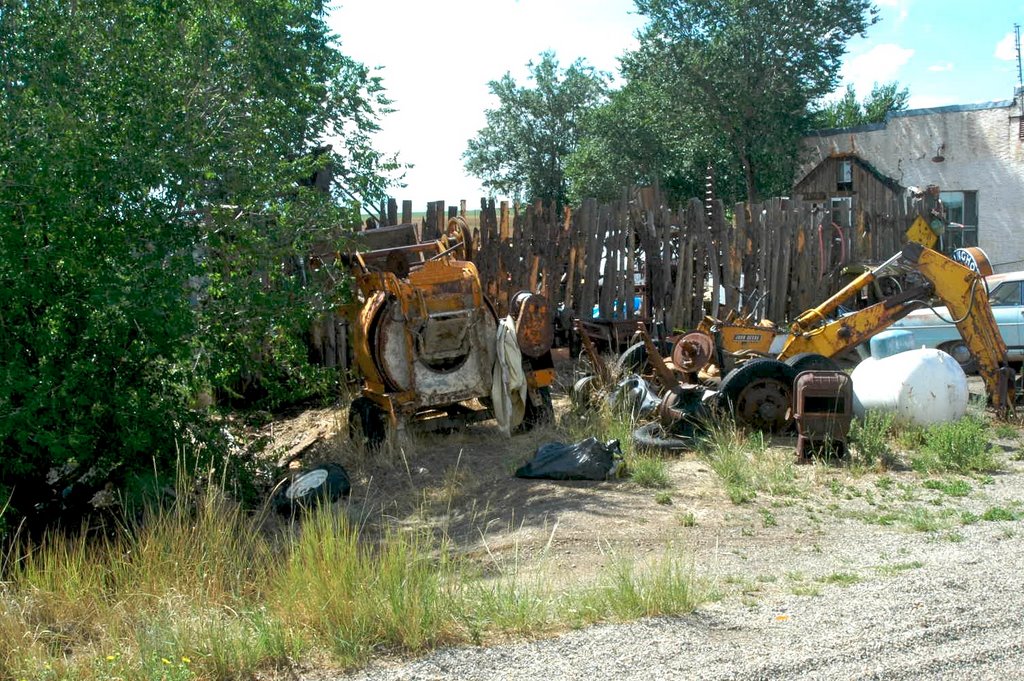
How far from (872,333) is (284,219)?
239 inches

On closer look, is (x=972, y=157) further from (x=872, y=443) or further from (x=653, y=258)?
(x=872, y=443)

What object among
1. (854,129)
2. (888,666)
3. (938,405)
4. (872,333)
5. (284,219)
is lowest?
(888,666)

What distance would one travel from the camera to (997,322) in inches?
506

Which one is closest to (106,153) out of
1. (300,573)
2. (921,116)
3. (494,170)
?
(300,573)

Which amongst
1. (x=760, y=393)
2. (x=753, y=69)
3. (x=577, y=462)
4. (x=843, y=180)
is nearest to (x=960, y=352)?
(x=760, y=393)

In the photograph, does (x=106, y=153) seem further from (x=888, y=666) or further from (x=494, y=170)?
(x=494, y=170)

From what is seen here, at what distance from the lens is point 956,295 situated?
10.2m

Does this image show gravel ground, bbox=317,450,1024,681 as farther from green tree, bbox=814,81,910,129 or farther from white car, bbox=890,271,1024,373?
green tree, bbox=814,81,910,129

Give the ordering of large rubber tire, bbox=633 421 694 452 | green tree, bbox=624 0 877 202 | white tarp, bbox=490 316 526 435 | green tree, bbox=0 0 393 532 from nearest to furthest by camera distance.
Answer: green tree, bbox=0 0 393 532, large rubber tire, bbox=633 421 694 452, white tarp, bbox=490 316 526 435, green tree, bbox=624 0 877 202

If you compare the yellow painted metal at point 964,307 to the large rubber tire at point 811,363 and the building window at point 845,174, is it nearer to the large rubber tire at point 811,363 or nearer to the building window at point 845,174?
the large rubber tire at point 811,363

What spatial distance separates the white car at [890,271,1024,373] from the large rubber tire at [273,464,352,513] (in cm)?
779

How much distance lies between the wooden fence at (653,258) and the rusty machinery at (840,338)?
242cm

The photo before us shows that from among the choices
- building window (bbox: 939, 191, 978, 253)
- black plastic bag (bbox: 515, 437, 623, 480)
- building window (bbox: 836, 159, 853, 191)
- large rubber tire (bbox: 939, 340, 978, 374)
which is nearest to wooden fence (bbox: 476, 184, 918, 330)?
large rubber tire (bbox: 939, 340, 978, 374)

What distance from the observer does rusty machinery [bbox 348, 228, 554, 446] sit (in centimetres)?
935
